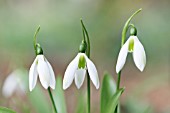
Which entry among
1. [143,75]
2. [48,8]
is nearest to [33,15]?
[48,8]

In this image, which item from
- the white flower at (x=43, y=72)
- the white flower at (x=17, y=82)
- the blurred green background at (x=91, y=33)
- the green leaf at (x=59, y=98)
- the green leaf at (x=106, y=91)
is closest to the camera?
the white flower at (x=43, y=72)

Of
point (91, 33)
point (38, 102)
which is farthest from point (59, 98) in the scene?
point (91, 33)

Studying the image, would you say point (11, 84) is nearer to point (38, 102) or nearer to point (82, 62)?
point (38, 102)

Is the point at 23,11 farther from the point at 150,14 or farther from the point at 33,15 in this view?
the point at 150,14

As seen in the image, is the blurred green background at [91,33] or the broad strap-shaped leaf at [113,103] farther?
the blurred green background at [91,33]

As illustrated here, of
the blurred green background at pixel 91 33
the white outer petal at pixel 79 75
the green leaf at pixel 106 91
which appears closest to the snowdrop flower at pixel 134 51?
the white outer petal at pixel 79 75

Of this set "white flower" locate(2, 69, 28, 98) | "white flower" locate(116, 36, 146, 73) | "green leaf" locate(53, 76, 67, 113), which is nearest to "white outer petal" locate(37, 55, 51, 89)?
"white flower" locate(116, 36, 146, 73)

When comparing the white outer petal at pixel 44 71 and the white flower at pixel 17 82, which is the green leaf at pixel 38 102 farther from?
the white outer petal at pixel 44 71

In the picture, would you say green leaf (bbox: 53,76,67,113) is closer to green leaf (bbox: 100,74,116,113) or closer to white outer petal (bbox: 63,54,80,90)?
green leaf (bbox: 100,74,116,113)
